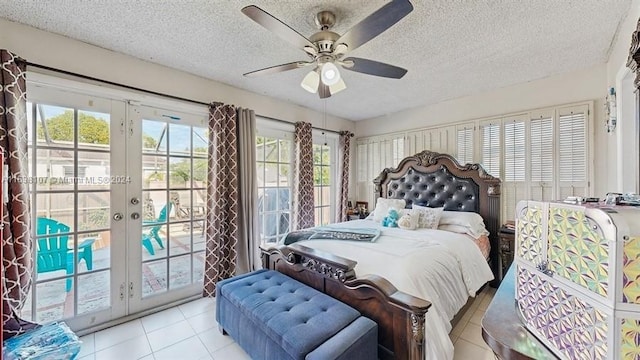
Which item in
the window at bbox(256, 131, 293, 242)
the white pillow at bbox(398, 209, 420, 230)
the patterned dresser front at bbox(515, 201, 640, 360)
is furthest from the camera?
the window at bbox(256, 131, 293, 242)

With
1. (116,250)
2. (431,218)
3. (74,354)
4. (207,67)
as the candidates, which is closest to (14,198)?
(116,250)

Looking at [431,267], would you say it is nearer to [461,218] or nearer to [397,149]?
[461,218]

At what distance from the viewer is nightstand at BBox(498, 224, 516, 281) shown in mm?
2902

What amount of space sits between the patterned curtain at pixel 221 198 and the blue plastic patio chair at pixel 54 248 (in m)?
1.11

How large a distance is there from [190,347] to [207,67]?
8.69ft

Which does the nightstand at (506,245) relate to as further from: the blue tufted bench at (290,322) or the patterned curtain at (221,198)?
the patterned curtain at (221,198)

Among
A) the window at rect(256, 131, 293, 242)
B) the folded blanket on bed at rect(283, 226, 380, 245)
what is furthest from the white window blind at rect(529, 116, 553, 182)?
the window at rect(256, 131, 293, 242)

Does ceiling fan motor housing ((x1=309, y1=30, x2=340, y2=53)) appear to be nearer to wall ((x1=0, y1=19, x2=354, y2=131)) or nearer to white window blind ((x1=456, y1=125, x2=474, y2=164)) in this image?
wall ((x1=0, y1=19, x2=354, y2=131))

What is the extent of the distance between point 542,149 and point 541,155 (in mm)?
71

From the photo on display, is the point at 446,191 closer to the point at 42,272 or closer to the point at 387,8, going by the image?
the point at 387,8

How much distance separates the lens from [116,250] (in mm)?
2473

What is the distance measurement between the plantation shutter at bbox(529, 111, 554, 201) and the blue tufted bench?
2771 millimetres

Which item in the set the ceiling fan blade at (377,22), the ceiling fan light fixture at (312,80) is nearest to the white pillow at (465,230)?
the ceiling fan light fixture at (312,80)

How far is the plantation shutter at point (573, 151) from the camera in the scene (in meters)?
2.76
